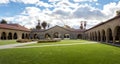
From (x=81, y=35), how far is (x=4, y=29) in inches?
1204

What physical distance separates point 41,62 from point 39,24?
7505 cm

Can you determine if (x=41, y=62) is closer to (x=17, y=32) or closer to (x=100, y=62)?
(x=100, y=62)

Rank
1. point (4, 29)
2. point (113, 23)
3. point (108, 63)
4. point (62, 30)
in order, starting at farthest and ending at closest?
1. point (62, 30)
2. point (4, 29)
3. point (113, 23)
4. point (108, 63)

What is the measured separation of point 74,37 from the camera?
202 ft

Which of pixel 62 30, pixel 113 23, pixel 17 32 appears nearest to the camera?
pixel 113 23

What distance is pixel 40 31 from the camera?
63000mm

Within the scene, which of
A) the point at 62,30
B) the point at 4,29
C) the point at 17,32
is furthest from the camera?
the point at 62,30

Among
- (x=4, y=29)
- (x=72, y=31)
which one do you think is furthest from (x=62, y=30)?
(x=4, y=29)

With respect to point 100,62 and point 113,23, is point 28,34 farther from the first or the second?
point 100,62

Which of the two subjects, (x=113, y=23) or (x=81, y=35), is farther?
(x=81, y=35)

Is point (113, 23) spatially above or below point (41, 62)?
above

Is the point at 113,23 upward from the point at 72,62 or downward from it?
upward

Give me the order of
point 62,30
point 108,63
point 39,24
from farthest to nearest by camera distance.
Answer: point 39,24 → point 62,30 → point 108,63

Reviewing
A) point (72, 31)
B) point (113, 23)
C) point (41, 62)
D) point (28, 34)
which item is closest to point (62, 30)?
point (72, 31)
